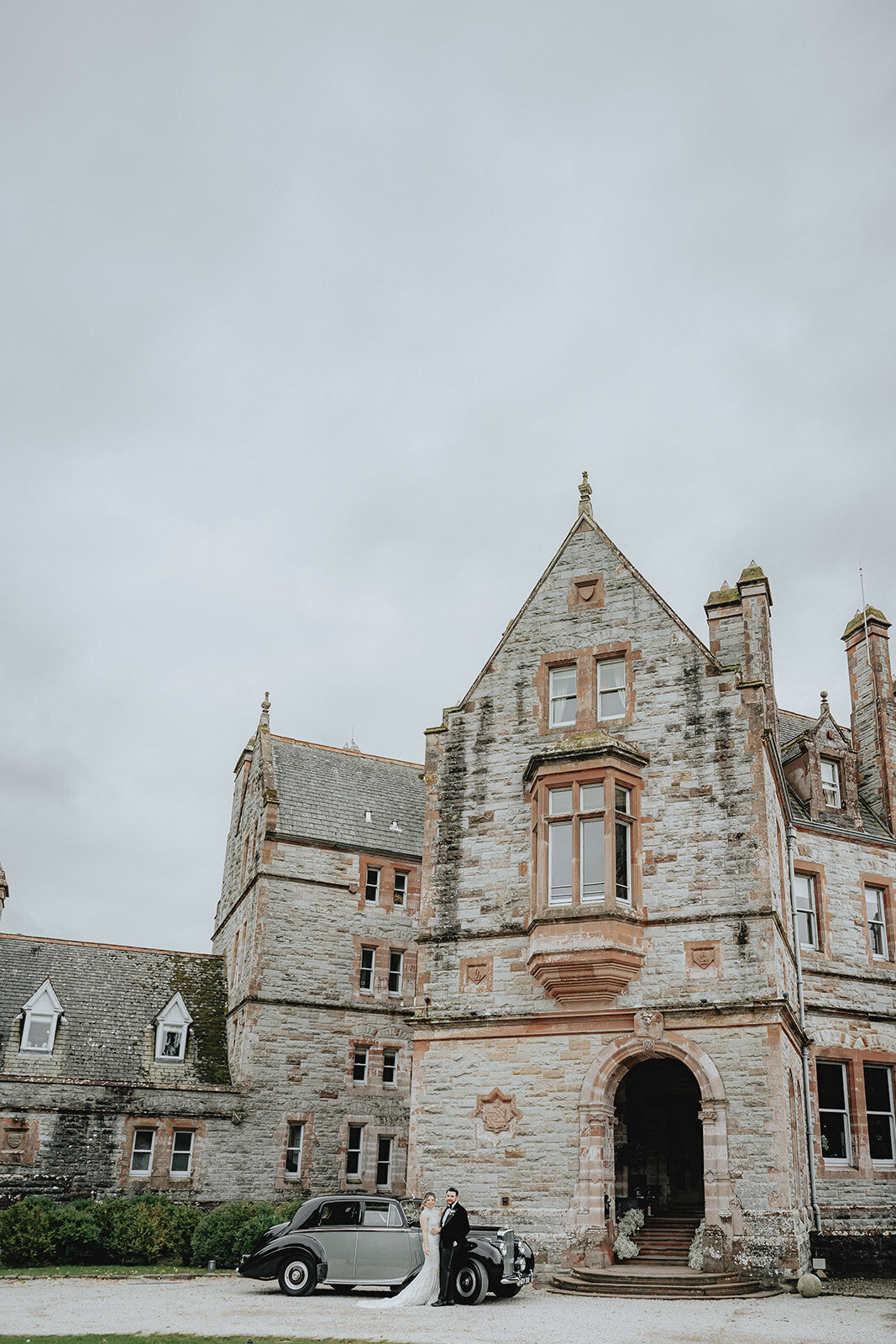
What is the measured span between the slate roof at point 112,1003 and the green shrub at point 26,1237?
21.5 ft

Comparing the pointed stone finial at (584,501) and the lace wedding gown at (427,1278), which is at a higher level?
the pointed stone finial at (584,501)

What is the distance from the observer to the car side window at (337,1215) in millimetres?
19531

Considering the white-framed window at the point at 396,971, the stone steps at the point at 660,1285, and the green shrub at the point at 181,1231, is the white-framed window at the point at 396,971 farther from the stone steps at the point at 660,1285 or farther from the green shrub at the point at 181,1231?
the stone steps at the point at 660,1285

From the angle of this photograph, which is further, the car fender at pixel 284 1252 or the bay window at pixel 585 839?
the bay window at pixel 585 839

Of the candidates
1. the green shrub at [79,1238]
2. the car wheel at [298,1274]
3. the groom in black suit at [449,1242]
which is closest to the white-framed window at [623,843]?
the groom in black suit at [449,1242]

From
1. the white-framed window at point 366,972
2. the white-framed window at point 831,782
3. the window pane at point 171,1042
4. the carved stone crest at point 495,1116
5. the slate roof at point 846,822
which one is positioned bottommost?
the carved stone crest at point 495,1116

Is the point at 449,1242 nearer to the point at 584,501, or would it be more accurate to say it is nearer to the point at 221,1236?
the point at 221,1236

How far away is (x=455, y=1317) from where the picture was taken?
1666 centimetres

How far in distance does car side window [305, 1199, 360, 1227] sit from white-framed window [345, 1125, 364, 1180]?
1400cm

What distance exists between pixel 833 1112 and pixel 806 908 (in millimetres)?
4843

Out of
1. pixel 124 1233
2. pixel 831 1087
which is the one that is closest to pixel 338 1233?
pixel 124 1233

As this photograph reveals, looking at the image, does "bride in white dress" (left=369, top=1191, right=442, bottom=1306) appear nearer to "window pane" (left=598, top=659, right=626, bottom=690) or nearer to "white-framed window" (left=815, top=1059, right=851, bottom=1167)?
"window pane" (left=598, top=659, right=626, bottom=690)

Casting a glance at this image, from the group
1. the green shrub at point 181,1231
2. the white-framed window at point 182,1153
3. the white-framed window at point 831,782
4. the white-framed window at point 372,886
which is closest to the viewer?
the green shrub at point 181,1231

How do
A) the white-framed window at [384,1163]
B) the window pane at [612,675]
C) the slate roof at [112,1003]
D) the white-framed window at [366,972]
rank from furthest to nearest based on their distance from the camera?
the white-framed window at [366,972] < the white-framed window at [384,1163] < the slate roof at [112,1003] < the window pane at [612,675]
